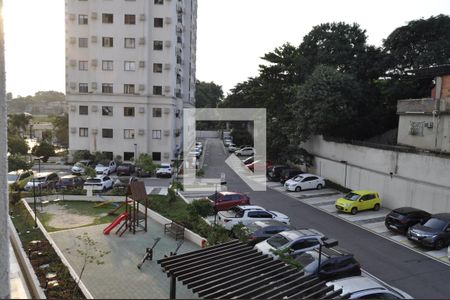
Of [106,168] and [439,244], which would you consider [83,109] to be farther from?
[439,244]

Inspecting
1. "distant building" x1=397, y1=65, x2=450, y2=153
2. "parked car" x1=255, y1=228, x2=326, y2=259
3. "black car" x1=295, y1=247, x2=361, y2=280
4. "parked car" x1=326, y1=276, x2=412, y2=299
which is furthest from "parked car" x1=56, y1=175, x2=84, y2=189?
"distant building" x1=397, y1=65, x2=450, y2=153

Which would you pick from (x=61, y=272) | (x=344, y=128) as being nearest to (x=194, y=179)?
(x=344, y=128)

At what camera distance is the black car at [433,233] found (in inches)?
647

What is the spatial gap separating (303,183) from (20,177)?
2126 cm

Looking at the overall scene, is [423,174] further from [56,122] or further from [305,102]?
[56,122]

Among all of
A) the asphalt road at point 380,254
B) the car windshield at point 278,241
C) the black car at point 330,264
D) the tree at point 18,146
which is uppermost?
the tree at point 18,146

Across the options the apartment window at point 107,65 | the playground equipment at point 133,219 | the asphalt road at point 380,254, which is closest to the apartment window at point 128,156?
the apartment window at point 107,65

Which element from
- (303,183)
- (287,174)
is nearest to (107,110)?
(287,174)

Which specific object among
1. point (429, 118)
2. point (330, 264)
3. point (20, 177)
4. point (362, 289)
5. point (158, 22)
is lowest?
point (330, 264)

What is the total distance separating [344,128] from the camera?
30.6m

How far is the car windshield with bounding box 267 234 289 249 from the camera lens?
14.0 meters

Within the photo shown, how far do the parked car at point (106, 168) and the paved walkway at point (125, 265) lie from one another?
48.8 ft

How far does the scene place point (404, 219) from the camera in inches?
725

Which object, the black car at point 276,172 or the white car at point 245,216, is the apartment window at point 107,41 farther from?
the white car at point 245,216
